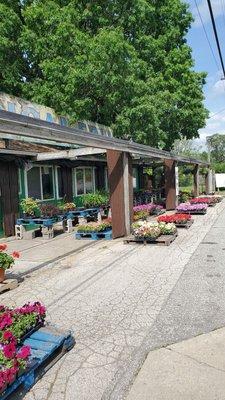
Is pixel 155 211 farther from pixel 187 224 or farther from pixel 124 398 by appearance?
pixel 124 398

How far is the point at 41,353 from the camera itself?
4.31m

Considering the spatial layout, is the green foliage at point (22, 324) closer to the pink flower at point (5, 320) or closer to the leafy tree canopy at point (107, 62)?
the pink flower at point (5, 320)

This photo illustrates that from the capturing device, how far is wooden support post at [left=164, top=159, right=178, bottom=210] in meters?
21.7

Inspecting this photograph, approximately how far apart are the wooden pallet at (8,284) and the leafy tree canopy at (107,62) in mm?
12308

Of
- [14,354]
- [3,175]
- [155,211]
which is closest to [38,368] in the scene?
[14,354]

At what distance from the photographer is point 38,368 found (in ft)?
14.1

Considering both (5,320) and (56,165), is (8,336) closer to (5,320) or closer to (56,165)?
(5,320)

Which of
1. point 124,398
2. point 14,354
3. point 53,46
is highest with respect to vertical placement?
point 53,46

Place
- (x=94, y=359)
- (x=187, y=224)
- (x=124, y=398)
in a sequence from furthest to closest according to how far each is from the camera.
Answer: (x=187, y=224) < (x=94, y=359) < (x=124, y=398)

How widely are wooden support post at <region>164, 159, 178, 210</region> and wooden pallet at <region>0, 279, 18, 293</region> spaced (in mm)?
15071

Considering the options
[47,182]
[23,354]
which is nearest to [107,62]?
[47,182]

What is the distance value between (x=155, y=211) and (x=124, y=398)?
16264mm

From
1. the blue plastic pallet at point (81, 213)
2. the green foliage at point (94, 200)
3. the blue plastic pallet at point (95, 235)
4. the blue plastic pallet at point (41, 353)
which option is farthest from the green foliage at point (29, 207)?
the blue plastic pallet at point (41, 353)

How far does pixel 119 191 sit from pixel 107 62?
308 inches
